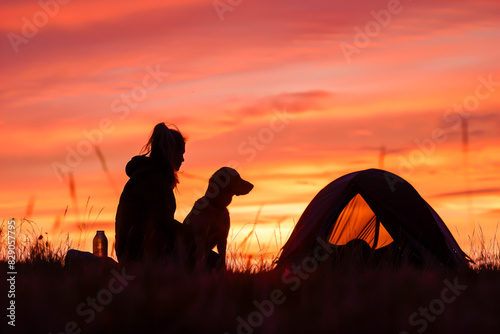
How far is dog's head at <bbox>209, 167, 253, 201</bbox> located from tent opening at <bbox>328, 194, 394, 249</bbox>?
168 centimetres

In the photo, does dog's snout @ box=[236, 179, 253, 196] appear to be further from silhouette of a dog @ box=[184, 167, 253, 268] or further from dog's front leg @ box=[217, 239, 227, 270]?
dog's front leg @ box=[217, 239, 227, 270]

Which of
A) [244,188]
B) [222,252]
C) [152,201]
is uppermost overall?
[244,188]

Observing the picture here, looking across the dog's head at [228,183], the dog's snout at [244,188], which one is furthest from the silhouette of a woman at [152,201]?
the dog's snout at [244,188]

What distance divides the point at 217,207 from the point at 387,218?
95.4 inches

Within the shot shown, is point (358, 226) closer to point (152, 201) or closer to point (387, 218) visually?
point (387, 218)

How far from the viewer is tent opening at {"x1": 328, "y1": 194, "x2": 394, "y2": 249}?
384 inches

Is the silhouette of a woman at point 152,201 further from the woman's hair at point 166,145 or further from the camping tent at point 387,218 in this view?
the camping tent at point 387,218

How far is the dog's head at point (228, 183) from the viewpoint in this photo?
889cm

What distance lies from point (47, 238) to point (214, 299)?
11.6 feet

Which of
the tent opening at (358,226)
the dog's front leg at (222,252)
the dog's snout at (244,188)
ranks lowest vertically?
the dog's front leg at (222,252)

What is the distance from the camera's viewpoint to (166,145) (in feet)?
23.1

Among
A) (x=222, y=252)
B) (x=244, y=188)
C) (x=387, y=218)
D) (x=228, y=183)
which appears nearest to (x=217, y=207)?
(x=228, y=183)

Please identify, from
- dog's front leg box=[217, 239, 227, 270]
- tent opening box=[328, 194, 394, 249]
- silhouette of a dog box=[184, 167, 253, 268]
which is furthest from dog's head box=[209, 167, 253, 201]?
tent opening box=[328, 194, 394, 249]

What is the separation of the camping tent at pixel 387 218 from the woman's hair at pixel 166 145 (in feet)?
8.69
